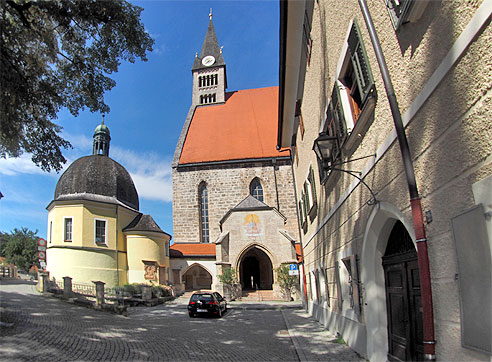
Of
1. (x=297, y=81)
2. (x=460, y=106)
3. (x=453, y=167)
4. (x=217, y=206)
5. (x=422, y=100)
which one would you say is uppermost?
(x=297, y=81)

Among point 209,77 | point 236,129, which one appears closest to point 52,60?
point 236,129

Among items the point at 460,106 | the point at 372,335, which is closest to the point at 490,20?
the point at 460,106

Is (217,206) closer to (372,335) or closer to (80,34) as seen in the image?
(80,34)

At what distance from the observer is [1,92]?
8.12 m

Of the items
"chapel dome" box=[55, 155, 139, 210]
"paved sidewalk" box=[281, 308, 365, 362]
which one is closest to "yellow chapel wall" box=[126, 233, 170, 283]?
"chapel dome" box=[55, 155, 139, 210]

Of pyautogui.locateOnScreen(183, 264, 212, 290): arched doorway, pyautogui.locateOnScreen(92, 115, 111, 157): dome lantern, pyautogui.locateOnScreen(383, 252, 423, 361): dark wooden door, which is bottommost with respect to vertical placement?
pyautogui.locateOnScreen(183, 264, 212, 290): arched doorway

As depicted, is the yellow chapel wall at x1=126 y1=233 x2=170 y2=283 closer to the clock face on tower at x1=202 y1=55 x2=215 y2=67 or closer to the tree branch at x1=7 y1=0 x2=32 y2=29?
the tree branch at x1=7 y1=0 x2=32 y2=29

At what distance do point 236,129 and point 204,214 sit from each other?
34.3ft

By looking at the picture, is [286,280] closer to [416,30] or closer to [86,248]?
[86,248]

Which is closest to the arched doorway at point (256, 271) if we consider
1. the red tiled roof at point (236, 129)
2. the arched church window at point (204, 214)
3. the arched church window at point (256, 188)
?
the arched church window at point (204, 214)

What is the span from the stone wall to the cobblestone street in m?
17.8

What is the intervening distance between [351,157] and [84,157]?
88.5 ft

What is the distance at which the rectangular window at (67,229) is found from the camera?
23.3m

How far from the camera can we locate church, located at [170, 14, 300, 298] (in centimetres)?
2519
